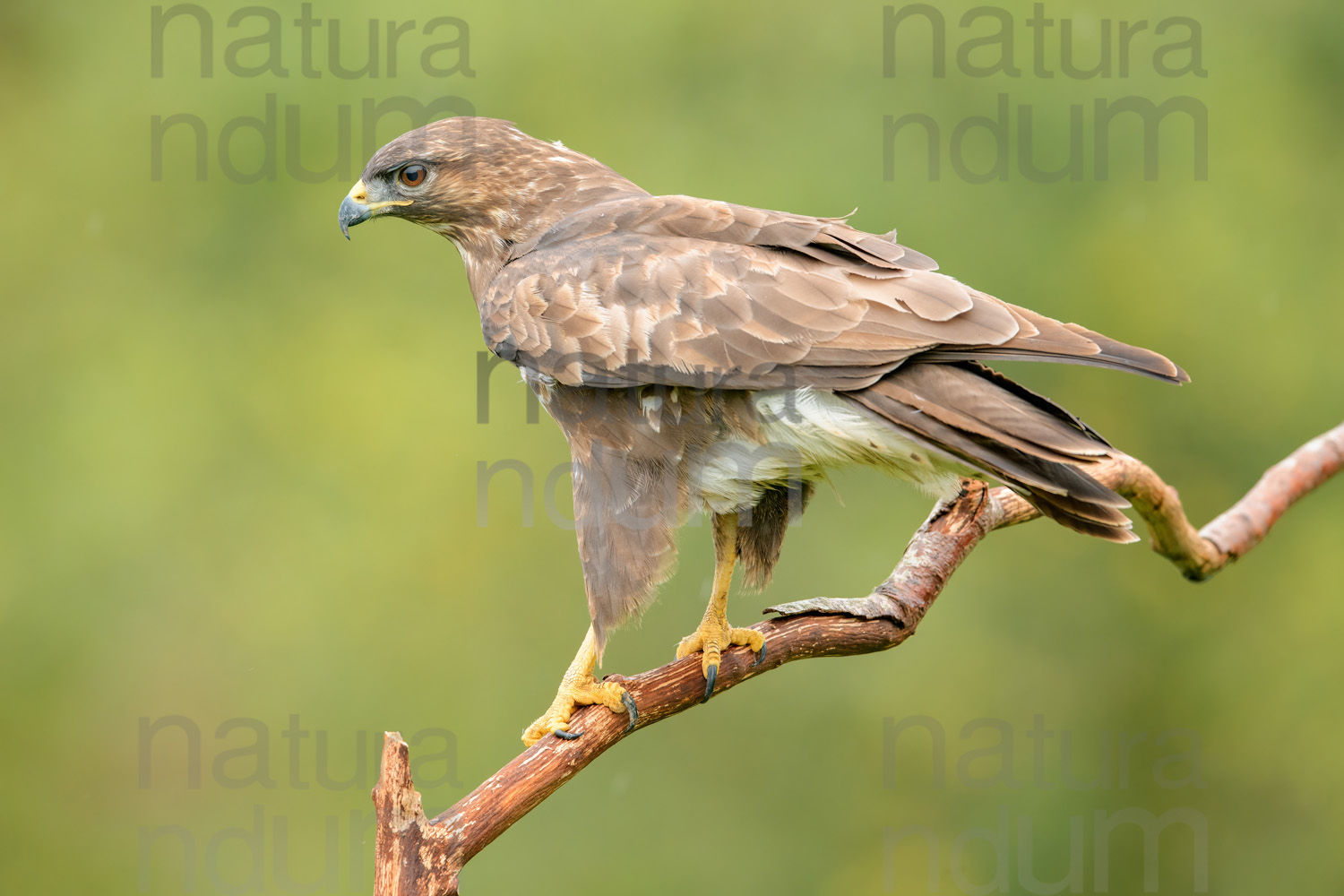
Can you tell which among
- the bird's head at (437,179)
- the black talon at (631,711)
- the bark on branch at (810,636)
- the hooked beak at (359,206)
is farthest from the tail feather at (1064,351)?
the hooked beak at (359,206)

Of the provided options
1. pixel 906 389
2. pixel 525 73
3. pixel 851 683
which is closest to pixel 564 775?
pixel 906 389

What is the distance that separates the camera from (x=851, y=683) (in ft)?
20.6

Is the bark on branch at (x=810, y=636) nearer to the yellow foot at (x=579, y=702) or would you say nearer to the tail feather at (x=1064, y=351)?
the yellow foot at (x=579, y=702)

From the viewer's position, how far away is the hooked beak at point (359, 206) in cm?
353

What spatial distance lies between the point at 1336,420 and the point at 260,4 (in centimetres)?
611

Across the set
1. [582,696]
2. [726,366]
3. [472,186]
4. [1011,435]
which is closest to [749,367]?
[726,366]

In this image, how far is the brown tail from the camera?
8.08 ft

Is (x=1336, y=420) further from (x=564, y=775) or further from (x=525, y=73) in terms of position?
(x=564, y=775)

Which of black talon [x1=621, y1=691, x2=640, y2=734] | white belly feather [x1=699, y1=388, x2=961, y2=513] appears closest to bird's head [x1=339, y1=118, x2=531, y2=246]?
white belly feather [x1=699, y1=388, x2=961, y2=513]

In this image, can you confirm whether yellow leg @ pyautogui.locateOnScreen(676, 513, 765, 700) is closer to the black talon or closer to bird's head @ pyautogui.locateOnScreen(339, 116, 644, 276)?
the black talon

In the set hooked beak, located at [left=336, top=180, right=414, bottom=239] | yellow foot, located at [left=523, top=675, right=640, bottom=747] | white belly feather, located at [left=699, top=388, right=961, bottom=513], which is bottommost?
yellow foot, located at [left=523, top=675, right=640, bottom=747]

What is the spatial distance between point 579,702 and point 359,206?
1542mm

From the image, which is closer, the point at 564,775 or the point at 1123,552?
the point at 564,775

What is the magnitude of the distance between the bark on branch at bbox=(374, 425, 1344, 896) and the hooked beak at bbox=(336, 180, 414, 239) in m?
1.50
